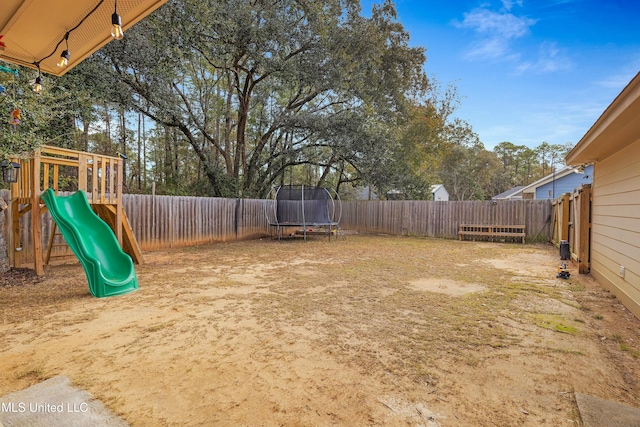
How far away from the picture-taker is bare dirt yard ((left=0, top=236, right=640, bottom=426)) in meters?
1.68

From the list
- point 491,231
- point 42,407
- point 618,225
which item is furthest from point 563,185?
point 42,407

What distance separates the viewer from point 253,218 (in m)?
11.2

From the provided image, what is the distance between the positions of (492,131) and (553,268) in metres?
24.5

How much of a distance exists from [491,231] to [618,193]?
6913mm

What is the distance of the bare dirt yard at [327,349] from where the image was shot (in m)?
1.68

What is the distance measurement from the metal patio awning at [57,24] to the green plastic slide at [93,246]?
6.39 ft

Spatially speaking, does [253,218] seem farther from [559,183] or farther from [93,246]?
[559,183]

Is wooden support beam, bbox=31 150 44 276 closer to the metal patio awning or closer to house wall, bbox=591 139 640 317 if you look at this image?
the metal patio awning

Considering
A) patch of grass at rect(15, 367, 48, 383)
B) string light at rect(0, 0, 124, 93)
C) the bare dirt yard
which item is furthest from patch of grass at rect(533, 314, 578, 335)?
string light at rect(0, 0, 124, 93)

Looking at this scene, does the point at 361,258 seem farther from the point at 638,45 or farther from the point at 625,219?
the point at 638,45

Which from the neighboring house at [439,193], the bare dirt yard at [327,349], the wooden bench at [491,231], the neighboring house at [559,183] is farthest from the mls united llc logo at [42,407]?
the neighboring house at [439,193]

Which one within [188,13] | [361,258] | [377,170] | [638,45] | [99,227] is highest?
[188,13]

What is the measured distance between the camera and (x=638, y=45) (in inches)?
185

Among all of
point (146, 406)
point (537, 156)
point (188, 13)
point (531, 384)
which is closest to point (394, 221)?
point (188, 13)
